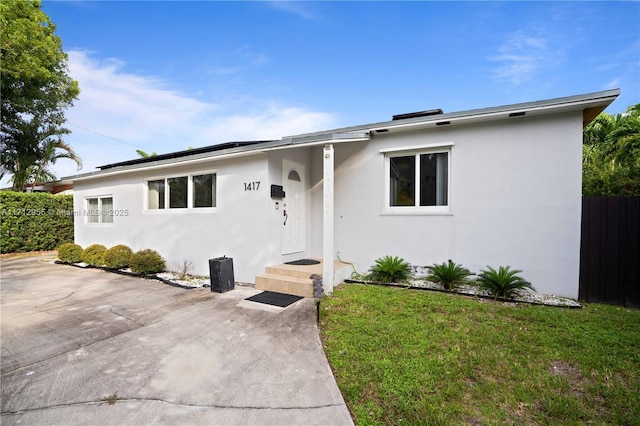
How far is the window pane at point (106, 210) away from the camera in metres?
9.57

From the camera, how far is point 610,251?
4668 mm

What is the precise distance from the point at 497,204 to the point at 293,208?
4.40 m

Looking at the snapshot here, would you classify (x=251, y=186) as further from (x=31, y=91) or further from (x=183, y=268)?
(x=31, y=91)

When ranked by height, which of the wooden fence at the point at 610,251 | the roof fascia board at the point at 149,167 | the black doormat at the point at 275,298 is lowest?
the black doormat at the point at 275,298

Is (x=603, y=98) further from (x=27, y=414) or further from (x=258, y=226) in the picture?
(x=27, y=414)

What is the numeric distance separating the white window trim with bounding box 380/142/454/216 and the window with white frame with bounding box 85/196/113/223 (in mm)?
9456

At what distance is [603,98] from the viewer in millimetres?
4301

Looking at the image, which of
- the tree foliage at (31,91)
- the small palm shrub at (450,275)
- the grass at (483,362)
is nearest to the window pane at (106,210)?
the tree foliage at (31,91)

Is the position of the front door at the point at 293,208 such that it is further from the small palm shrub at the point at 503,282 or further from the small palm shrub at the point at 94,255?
the small palm shrub at the point at 94,255

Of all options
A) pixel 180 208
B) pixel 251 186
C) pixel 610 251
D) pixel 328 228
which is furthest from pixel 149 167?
pixel 610 251

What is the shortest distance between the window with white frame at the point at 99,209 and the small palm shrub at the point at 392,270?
30.8 feet

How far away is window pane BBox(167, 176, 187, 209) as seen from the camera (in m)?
7.65

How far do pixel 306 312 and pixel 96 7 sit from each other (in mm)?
10143

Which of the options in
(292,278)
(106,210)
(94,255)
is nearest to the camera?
(292,278)
